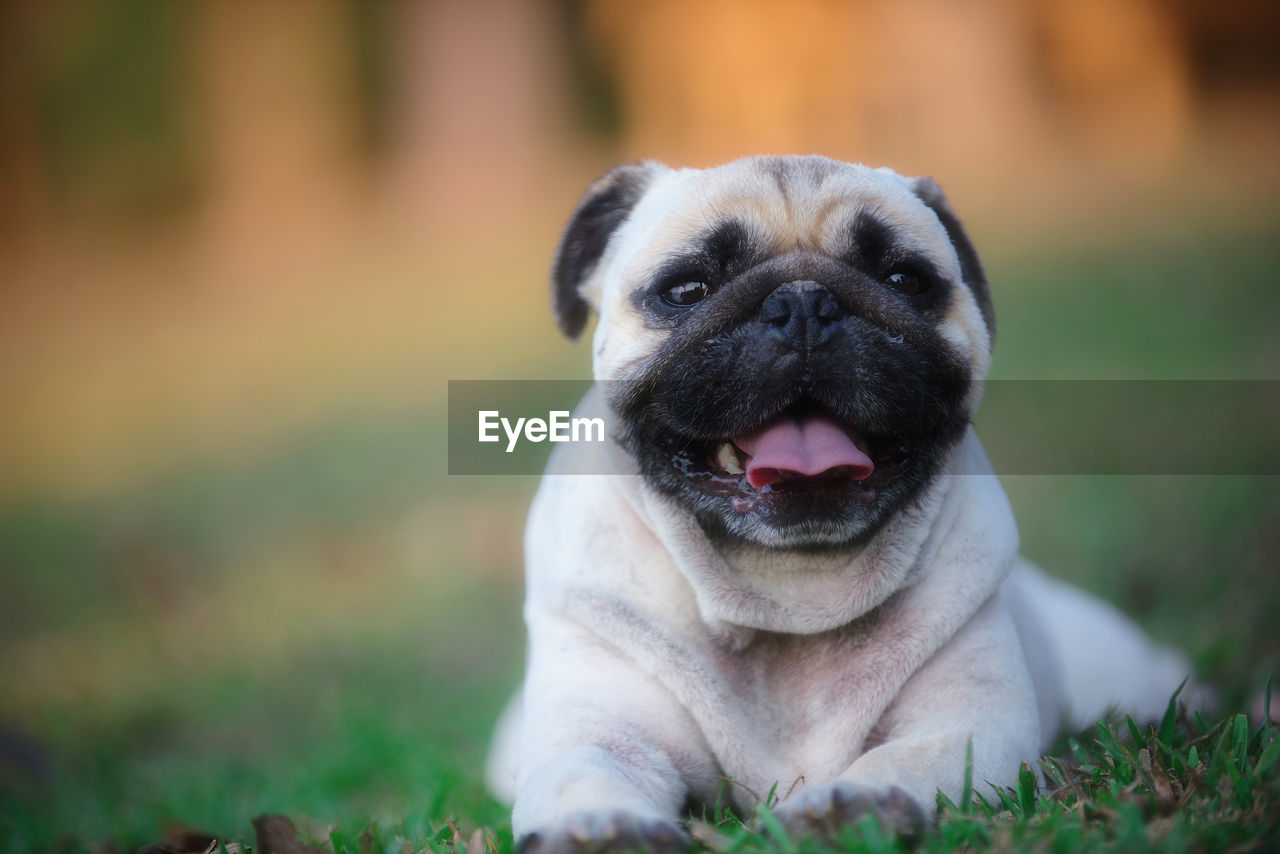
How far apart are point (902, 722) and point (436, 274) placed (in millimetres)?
8430

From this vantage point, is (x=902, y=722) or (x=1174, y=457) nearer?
(x=902, y=722)

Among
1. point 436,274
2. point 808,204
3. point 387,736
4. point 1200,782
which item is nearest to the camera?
point 1200,782

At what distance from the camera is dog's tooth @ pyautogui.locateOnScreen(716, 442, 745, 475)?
243cm

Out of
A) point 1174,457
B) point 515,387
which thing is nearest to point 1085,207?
→ point 1174,457

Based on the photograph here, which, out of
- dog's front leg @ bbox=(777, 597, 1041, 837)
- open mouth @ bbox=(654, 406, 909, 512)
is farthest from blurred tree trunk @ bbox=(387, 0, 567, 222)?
dog's front leg @ bbox=(777, 597, 1041, 837)

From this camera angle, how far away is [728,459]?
8.02 ft

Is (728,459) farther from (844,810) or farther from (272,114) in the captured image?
(272,114)

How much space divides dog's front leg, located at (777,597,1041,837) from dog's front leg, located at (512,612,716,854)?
0.30 metres

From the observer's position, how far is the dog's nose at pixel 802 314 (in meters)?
2.29

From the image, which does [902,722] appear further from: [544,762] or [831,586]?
[544,762]

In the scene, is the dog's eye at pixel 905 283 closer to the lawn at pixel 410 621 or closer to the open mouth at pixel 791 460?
the open mouth at pixel 791 460

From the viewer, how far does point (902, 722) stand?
237 cm

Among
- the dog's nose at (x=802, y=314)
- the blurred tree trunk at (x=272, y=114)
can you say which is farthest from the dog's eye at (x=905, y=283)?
the blurred tree trunk at (x=272, y=114)

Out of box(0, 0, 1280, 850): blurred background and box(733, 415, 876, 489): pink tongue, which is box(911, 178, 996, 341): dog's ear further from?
box(0, 0, 1280, 850): blurred background
